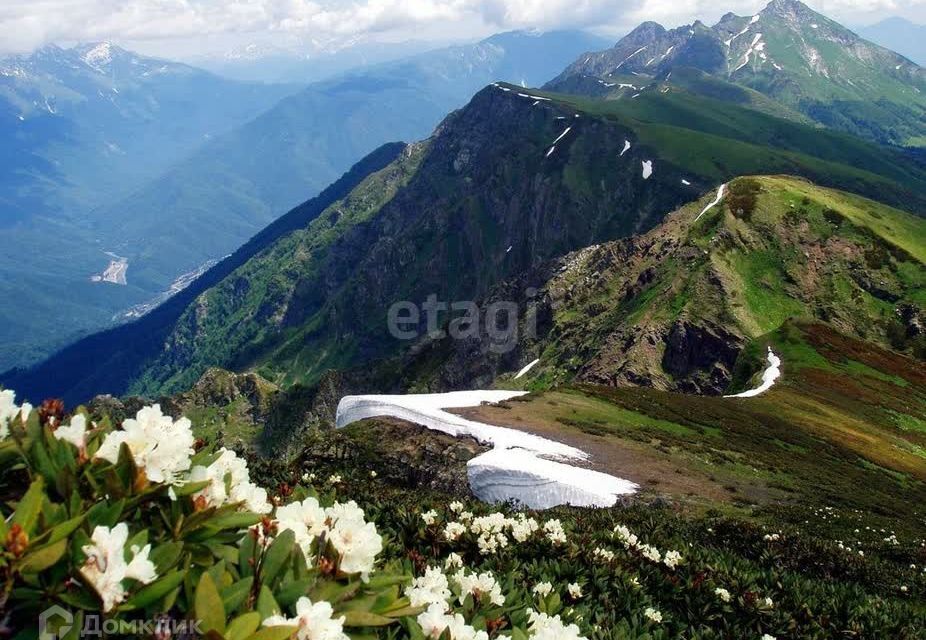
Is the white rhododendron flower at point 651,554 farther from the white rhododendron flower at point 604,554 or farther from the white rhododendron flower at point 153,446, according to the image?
the white rhododendron flower at point 153,446

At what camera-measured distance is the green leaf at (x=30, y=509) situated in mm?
3693

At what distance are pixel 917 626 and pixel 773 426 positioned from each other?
2949cm

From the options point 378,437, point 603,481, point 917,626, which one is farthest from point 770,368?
point 917,626

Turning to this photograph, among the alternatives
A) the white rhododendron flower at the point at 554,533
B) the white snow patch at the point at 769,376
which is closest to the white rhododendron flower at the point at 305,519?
the white rhododendron flower at the point at 554,533

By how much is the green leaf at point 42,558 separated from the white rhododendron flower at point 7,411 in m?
1.59

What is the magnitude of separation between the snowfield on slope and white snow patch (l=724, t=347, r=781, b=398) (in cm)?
2694

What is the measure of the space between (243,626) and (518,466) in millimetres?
19460

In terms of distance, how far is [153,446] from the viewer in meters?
4.36

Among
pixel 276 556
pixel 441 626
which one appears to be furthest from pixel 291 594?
pixel 441 626

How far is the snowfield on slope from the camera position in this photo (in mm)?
21969

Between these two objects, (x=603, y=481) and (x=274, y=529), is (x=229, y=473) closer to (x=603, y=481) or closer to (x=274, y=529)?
(x=274, y=529)

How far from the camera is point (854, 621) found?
384 inches

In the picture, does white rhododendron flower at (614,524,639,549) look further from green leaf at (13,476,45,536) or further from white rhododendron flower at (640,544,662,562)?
green leaf at (13,476,45,536)

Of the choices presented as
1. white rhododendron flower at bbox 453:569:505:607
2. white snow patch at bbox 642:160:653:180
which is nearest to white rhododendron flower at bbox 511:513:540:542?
white rhododendron flower at bbox 453:569:505:607
